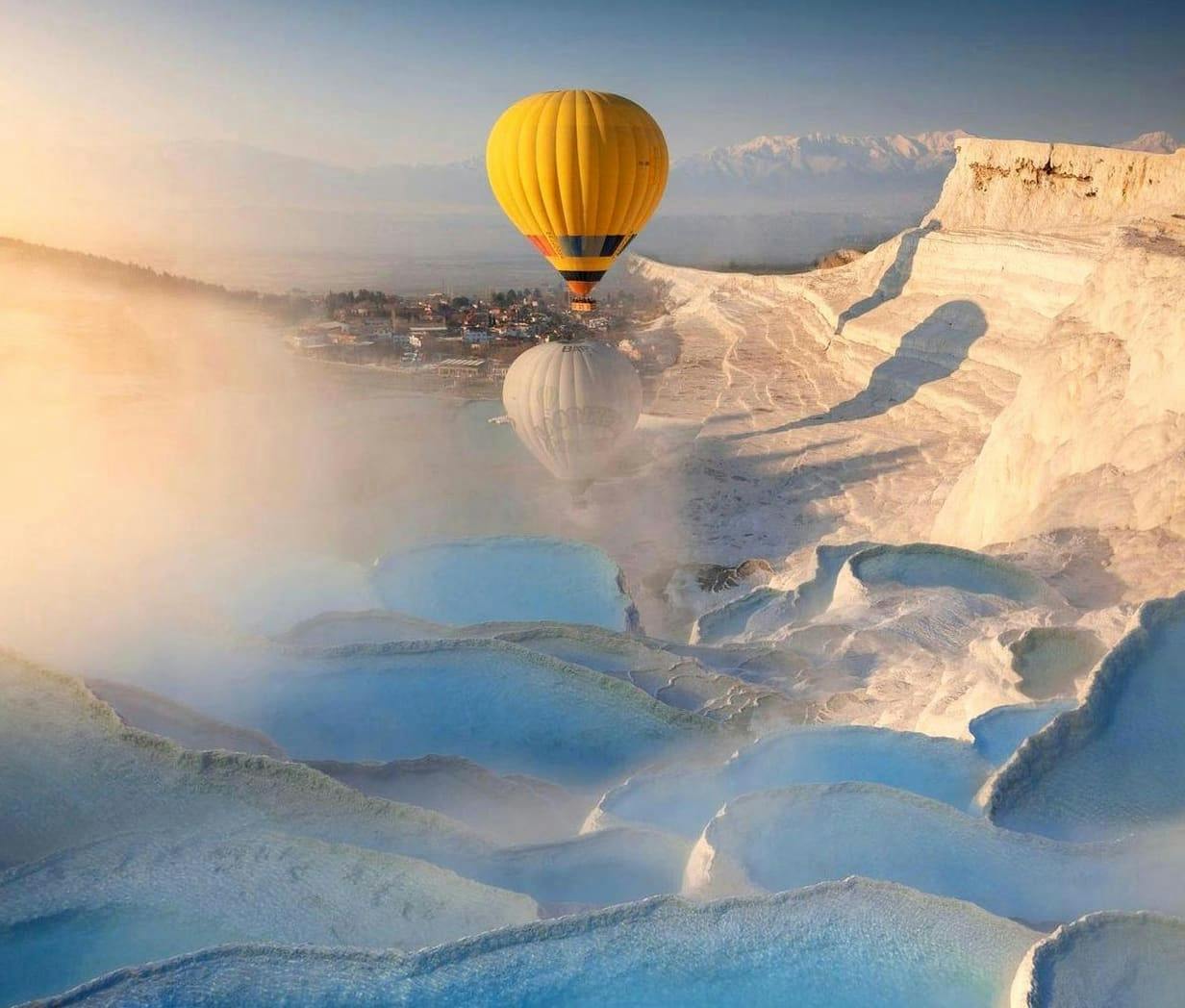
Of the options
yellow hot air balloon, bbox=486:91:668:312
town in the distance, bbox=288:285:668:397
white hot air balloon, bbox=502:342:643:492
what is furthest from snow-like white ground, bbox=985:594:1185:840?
town in the distance, bbox=288:285:668:397

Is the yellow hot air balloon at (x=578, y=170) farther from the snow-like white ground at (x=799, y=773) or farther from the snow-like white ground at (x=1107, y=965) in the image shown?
the snow-like white ground at (x=1107, y=965)

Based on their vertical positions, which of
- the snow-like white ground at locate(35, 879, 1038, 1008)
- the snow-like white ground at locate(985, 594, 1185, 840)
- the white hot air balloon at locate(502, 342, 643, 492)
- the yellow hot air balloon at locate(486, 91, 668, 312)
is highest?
the yellow hot air balloon at locate(486, 91, 668, 312)

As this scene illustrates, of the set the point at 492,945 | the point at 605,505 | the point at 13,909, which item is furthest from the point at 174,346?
the point at 492,945

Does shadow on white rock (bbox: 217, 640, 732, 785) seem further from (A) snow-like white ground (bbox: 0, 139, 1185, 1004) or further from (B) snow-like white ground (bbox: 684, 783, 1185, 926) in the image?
(B) snow-like white ground (bbox: 684, 783, 1185, 926)

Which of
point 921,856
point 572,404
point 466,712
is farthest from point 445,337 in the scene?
point 921,856

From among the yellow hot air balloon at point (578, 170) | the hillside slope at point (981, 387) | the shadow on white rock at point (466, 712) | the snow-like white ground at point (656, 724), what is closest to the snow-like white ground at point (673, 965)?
the snow-like white ground at point (656, 724)

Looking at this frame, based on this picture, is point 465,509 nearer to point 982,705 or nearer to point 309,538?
point 309,538

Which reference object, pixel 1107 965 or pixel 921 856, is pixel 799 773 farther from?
pixel 1107 965
